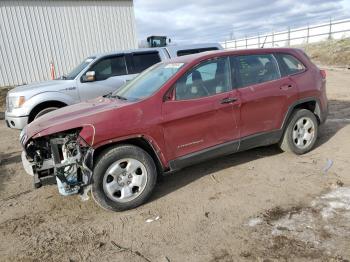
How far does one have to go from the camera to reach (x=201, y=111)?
4328 millimetres

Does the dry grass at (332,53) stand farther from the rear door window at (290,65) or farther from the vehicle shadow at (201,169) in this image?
the vehicle shadow at (201,169)

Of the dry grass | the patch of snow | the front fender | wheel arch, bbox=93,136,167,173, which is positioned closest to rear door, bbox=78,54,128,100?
the front fender

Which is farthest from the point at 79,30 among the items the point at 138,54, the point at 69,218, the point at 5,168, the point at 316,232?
the point at 316,232

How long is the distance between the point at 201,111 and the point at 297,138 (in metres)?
1.97

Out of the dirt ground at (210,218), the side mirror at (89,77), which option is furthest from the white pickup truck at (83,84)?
the dirt ground at (210,218)

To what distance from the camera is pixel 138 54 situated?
8539mm

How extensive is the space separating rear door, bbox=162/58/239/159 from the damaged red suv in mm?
13

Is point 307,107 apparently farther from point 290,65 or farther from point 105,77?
point 105,77

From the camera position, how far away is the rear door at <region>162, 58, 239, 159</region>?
165 inches

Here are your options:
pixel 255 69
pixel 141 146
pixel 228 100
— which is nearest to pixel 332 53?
pixel 255 69

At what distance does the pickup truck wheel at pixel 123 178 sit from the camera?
3.85 metres

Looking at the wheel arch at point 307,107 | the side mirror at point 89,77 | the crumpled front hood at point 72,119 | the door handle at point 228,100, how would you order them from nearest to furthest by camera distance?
the crumpled front hood at point 72,119 < the door handle at point 228,100 < the wheel arch at point 307,107 < the side mirror at point 89,77

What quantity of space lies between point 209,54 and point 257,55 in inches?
33.6

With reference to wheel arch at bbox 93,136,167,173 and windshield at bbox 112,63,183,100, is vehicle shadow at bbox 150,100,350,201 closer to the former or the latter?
wheel arch at bbox 93,136,167,173
